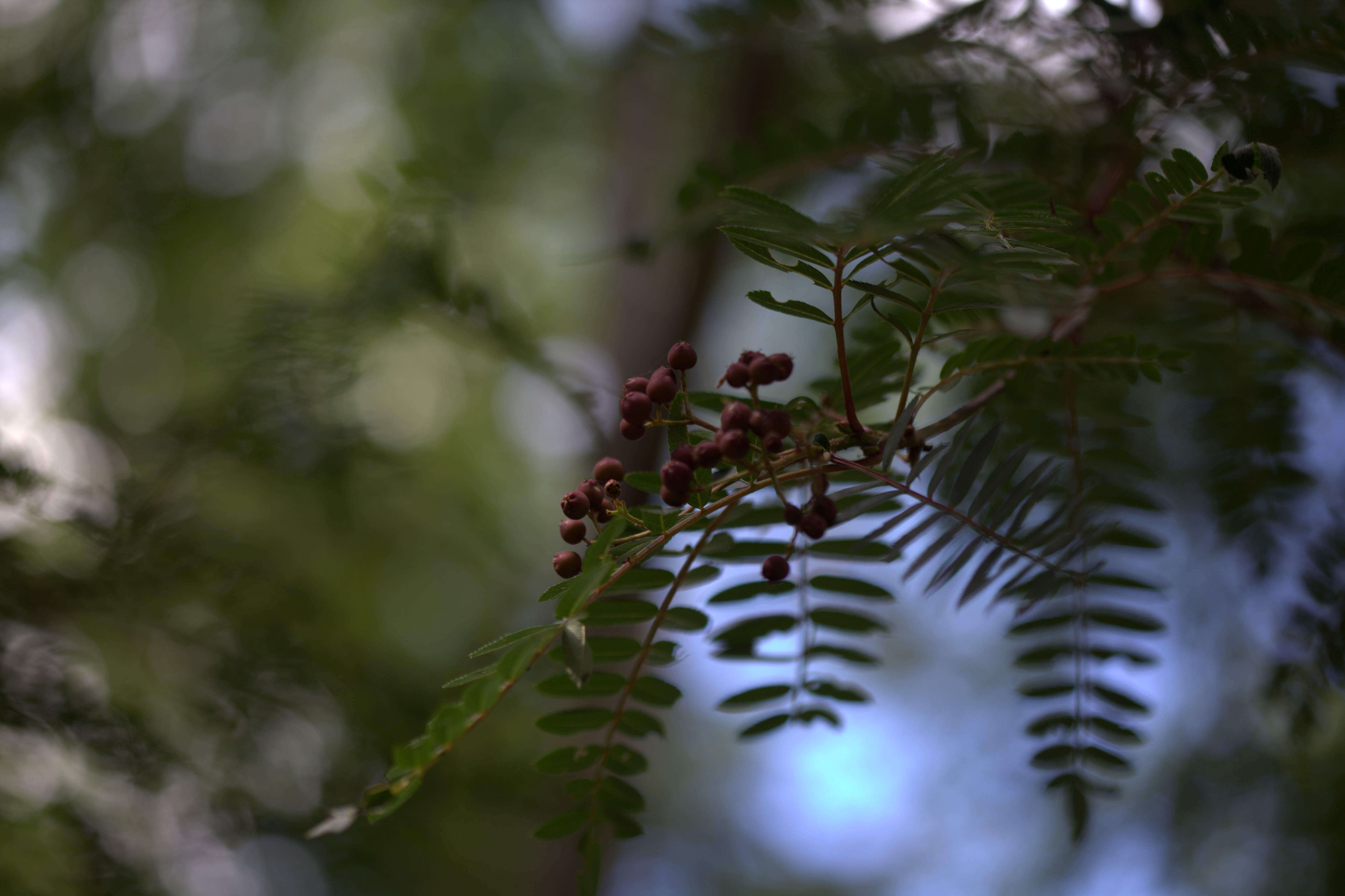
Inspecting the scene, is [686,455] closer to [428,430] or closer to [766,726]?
[766,726]

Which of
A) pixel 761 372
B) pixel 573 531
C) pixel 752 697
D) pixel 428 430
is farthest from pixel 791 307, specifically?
pixel 428 430

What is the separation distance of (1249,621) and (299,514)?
1394 millimetres

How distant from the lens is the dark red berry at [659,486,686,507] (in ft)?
1.07

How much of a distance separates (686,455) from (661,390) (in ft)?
0.13

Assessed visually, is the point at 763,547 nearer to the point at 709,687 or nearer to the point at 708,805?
the point at 709,687

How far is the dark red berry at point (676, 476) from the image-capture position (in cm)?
32

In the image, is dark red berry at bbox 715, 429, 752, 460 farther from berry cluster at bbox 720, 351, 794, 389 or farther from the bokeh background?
the bokeh background

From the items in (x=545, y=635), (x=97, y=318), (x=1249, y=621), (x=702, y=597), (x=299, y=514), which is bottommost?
(x=545, y=635)

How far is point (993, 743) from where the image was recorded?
77.7 inches

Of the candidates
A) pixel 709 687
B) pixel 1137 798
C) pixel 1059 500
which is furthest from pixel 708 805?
pixel 1059 500

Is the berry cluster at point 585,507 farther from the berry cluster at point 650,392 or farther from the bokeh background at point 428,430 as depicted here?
the bokeh background at point 428,430

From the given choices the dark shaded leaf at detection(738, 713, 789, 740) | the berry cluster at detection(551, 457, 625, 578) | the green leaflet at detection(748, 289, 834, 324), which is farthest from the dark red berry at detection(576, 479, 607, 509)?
the dark shaded leaf at detection(738, 713, 789, 740)

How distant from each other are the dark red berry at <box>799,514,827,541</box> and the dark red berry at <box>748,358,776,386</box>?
2.4 inches

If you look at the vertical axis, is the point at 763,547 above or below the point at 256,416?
below
